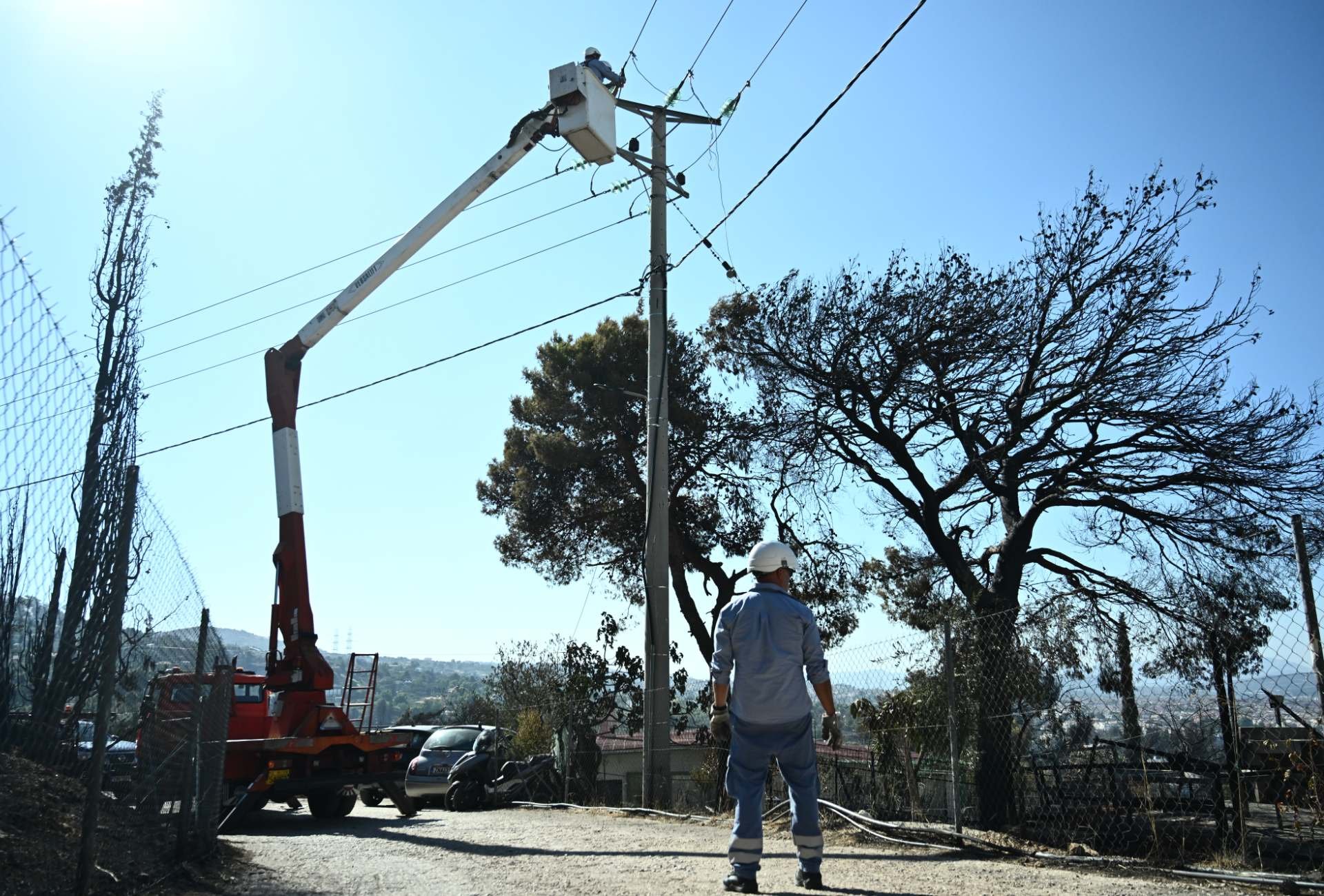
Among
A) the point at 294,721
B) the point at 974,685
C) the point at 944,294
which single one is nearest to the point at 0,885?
the point at 294,721

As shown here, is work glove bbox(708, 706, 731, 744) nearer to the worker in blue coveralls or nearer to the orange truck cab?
the worker in blue coveralls

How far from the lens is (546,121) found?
1254 cm

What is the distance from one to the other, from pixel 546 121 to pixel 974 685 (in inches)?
347

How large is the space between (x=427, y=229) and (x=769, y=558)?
866 cm

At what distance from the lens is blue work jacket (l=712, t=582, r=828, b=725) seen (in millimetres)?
5383

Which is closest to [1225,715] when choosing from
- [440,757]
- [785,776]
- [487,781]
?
[785,776]

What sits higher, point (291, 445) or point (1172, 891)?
point (291, 445)

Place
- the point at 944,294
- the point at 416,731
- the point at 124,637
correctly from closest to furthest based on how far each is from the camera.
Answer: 1. the point at 124,637
2. the point at 944,294
3. the point at 416,731

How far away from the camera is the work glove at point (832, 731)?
5816 millimetres

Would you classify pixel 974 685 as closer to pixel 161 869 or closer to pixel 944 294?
pixel 944 294

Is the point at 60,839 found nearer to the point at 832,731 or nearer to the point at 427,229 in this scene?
the point at 832,731

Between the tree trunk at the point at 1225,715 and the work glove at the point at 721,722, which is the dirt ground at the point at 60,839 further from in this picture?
the tree trunk at the point at 1225,715

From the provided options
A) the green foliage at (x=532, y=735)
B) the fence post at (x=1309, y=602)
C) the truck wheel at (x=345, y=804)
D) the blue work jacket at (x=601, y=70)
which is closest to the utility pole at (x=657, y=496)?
the blue work jacket at (x=601, y=70)

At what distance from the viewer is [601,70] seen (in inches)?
504
